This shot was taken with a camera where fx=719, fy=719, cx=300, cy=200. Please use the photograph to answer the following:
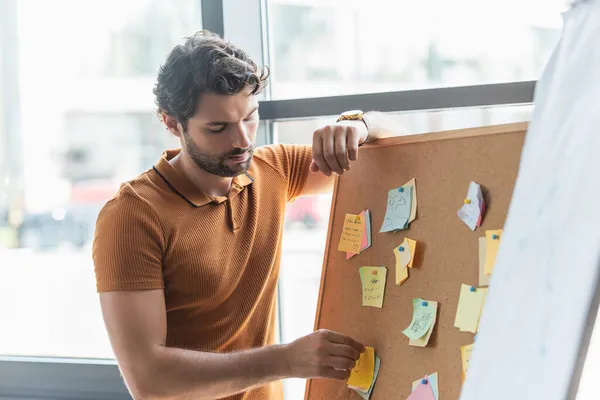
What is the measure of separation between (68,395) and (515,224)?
1.86 metres

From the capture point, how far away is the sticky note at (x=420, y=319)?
4.15 feet

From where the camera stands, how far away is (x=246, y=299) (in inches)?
64.1

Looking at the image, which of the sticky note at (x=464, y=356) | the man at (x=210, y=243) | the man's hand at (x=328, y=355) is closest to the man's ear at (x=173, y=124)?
the man at (x=210, y=243)

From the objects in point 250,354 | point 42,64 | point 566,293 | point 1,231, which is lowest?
point 250,354

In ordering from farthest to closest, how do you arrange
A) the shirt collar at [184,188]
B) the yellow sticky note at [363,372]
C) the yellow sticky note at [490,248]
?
the shirt collar at [184,188]
the yellow sticky note at [363,372]
the yellow sticky note at [490,248]

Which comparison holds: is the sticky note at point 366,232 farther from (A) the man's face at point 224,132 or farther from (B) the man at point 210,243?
(A) the man's face at point 224,132

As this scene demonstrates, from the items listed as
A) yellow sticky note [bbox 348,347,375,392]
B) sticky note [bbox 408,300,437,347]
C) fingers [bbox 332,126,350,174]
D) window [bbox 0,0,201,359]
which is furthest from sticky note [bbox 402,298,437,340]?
window [bbox 0,0,201,359]

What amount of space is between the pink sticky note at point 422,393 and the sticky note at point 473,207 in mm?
286

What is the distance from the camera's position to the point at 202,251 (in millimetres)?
1570

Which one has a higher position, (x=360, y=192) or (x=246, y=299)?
(x=360, y=192)

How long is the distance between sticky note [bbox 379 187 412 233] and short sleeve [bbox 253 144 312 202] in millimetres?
386

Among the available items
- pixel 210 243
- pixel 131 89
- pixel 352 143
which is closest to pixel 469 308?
pixel 352 143

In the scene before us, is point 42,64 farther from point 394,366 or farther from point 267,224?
point 394,366

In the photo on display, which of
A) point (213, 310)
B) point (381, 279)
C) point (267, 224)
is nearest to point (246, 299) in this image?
point (213, 310)
